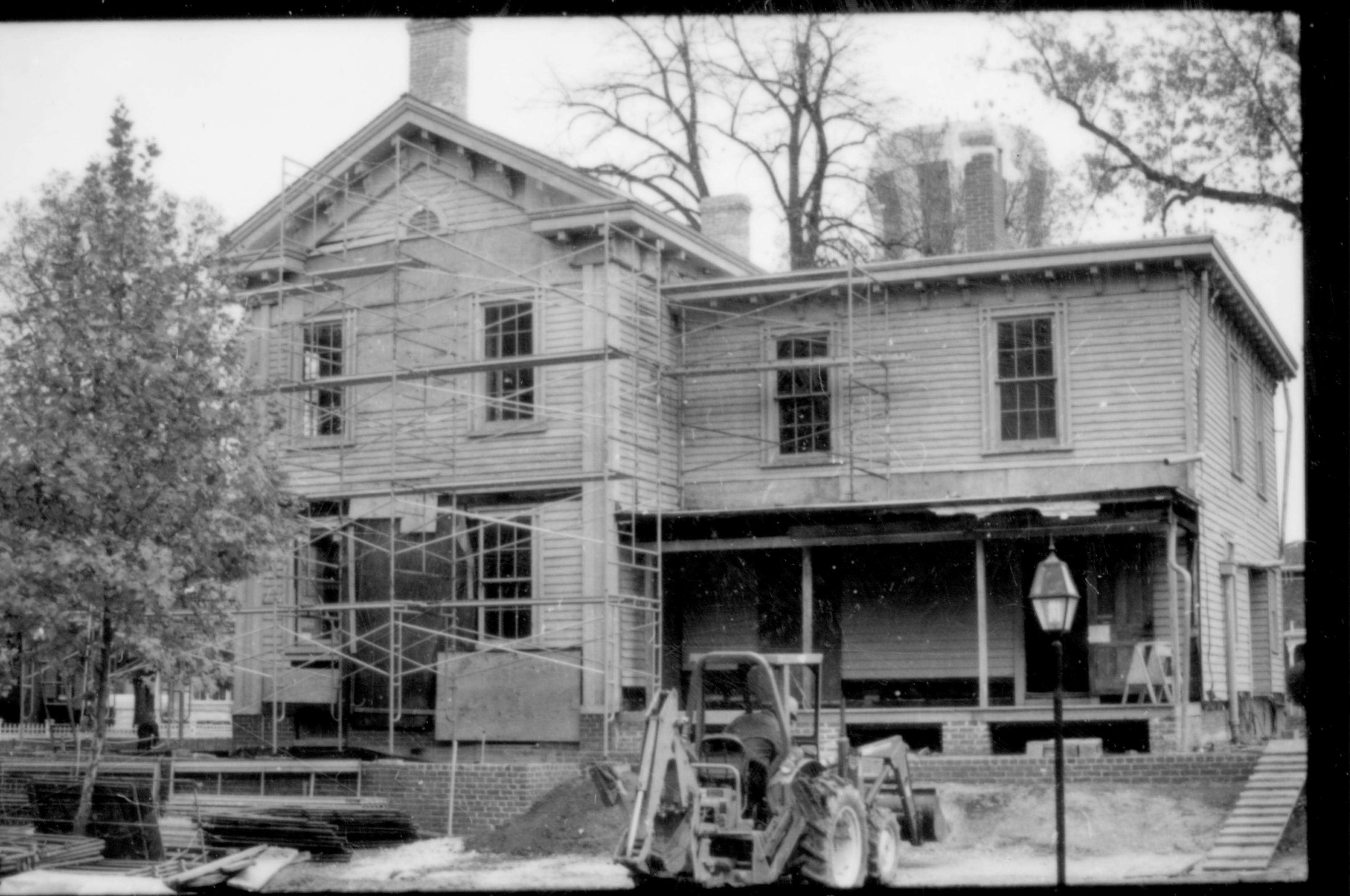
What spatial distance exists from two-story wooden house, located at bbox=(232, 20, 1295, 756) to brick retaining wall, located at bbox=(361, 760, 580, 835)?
5.09ft

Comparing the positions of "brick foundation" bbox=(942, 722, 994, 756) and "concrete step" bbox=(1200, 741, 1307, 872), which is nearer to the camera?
"concrete step" bbox=(1200, 741, 1307, 872)

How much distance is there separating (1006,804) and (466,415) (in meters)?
9.63

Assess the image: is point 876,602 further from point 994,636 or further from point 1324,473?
point 1324,473

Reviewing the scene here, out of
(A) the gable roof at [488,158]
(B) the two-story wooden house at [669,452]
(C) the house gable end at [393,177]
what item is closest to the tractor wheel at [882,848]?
(B) the two-story wooden house at [669,452]

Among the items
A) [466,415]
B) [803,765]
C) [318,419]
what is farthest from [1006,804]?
[318,419]

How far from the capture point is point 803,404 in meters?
22.6

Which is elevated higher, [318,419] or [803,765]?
[318,419]

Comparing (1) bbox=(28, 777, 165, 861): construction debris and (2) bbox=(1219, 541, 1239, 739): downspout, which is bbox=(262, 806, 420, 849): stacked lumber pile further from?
(2) bbox=(1219, 541, 1239, 739): downspout

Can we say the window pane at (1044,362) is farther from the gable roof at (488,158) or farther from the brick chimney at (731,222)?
the brick chimney at (731,222)

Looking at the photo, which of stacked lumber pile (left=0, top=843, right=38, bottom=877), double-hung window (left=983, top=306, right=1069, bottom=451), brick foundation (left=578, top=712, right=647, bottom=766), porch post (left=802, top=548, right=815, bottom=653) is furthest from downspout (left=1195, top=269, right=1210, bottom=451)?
stacked lumber pile (left=0, top=843, right=38, bottom=877)

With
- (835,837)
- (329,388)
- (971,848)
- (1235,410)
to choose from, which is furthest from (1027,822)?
(329,388)

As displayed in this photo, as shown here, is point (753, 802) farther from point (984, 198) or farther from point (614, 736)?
point (984, 198)

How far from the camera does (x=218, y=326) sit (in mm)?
16938

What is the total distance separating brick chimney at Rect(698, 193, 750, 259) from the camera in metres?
26.0
